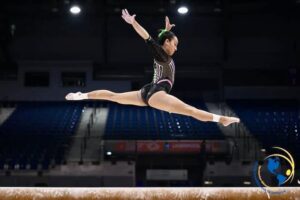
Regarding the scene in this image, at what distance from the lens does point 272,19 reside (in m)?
18.4

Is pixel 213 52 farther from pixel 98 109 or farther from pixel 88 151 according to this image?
pixel 88 151

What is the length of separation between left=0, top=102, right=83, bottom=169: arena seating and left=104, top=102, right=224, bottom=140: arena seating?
1.51m

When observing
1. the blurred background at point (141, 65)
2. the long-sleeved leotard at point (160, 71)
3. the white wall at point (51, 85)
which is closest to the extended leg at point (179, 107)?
the long-sleeved leotard at point (160, 71)

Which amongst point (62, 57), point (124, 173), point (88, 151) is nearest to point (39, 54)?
point (62, 57)

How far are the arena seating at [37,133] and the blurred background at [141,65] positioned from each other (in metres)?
0.08

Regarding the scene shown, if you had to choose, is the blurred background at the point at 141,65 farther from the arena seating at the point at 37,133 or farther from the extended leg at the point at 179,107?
the extended leg at the point at 179,107

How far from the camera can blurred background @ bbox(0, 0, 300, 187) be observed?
1581cm

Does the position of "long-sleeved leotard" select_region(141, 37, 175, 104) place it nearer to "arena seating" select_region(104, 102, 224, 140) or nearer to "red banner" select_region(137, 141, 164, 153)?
"red banner" select_region(137, 141, 164, 153)

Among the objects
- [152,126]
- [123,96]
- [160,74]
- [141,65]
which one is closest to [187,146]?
[152,126]

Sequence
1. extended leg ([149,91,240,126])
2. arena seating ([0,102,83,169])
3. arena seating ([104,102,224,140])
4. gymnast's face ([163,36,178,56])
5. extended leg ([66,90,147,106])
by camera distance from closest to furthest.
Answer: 1. extended leg ([149,91,240,126])
2. gymnast's face ([163,36,178,56])
3. extended leg ([66,90,147,106])
4. arena seating ([0,102,83,169])
5. arena seating ([104,102,224,140])

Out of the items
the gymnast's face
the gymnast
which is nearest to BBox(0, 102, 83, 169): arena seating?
the gymnast

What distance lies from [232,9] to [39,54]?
8174 mm

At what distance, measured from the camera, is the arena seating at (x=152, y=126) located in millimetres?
14062

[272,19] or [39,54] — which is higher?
[272,19]
